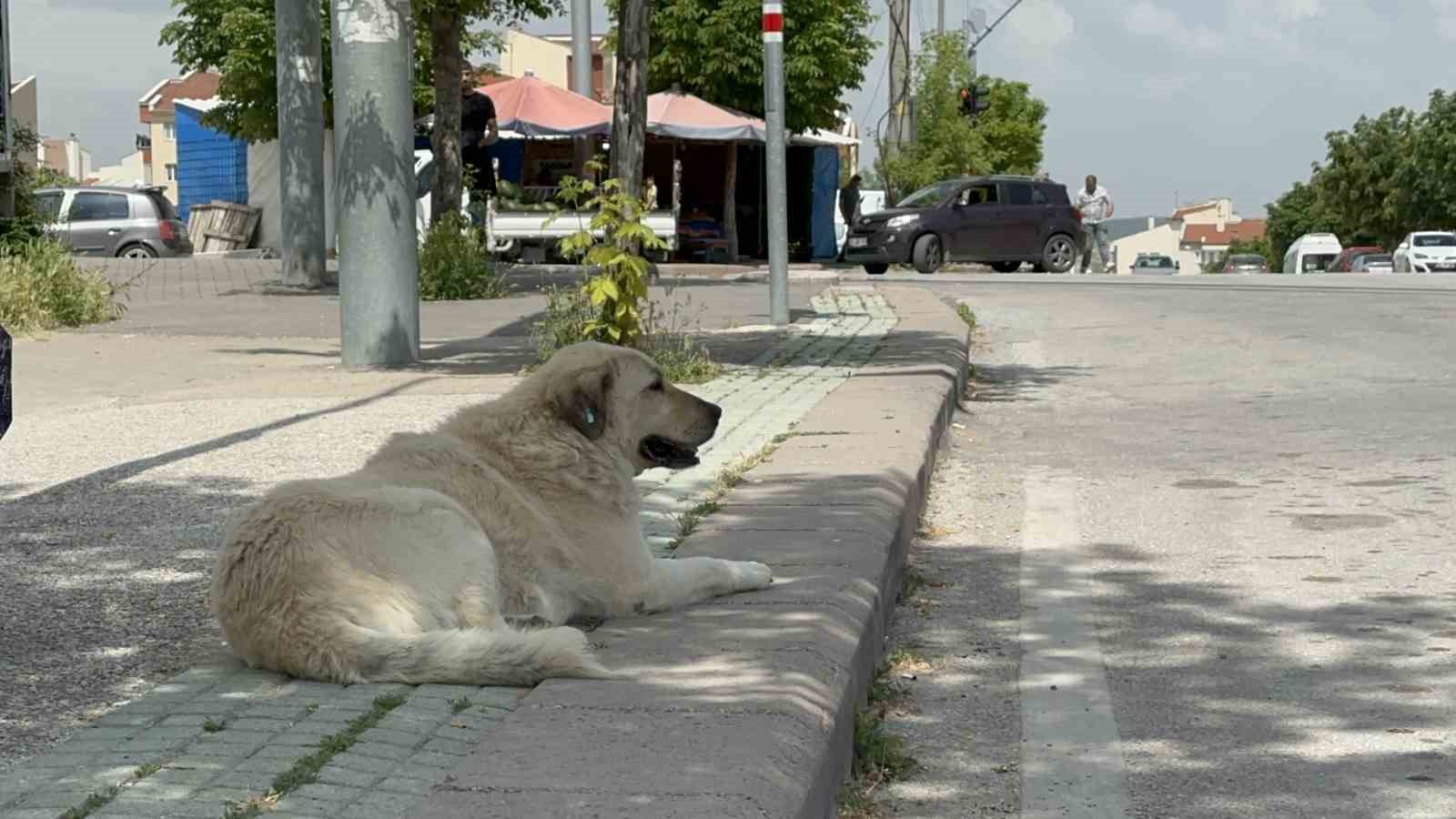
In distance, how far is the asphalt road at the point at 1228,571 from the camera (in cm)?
455

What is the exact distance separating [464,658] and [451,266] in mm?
16299

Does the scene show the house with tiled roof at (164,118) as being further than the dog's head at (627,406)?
Yes

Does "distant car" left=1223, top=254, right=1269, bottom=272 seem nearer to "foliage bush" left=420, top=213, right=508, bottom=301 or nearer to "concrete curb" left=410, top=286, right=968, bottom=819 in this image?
"foliage bush" left=420, top=213, right=508, bottom=301

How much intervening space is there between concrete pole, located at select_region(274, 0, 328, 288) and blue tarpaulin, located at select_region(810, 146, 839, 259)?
681 inches

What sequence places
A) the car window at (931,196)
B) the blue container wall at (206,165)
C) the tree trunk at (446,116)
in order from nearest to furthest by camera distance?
the tree trunk at (446,116) < the car window at (931,196) < the blue container wall at (206,165)

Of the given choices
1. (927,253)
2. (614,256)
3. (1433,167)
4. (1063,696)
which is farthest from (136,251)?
(1433,167)

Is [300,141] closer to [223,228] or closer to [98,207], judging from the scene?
[98,207]

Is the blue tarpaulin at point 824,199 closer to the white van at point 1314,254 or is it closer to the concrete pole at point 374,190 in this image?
the concrete pole at point 374,190

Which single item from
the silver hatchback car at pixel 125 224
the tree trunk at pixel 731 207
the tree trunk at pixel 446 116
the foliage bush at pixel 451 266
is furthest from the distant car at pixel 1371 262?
the foliage bush at pixel 451 266

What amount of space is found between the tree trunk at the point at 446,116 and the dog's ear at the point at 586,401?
17.8 metres

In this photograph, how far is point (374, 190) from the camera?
1320 centimetres

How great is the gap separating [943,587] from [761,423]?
10.4 ft

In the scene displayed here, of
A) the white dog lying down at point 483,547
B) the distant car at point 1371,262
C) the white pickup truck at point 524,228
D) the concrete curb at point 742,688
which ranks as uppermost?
the white pickup truck at point 524,228

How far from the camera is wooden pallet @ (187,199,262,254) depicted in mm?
37625
